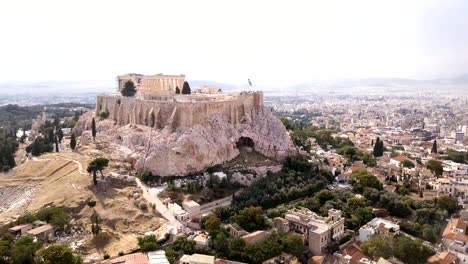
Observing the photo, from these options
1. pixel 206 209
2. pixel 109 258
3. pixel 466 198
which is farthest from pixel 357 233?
pixel 109 258

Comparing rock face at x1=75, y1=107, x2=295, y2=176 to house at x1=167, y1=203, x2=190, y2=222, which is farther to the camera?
rock face at x1=75, y1=107, x2=295, y2=176

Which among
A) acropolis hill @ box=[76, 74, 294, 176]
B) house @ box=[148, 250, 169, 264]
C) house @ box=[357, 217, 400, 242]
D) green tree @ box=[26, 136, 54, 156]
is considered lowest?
house @ box=[357, 217, 400, 242]

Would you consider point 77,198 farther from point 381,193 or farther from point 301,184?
point 381,193

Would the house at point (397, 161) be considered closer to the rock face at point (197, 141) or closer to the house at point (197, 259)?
the rock face at point (197, 141)

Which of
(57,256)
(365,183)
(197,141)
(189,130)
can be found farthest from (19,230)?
(365,183)

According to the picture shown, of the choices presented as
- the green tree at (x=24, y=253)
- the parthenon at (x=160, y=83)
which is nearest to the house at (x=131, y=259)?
the green tree at (x=24, y=253)

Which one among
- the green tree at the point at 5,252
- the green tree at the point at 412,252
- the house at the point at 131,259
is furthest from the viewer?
the green tree at the point at 412,252

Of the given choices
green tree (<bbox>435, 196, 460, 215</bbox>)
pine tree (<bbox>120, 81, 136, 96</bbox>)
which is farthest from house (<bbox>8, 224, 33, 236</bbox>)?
green tree (<bbox>435, 196, 460, 215</bbox>)

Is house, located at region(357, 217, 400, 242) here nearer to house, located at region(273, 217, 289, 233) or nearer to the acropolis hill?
house, located at region(273, 217, 289, 233)
